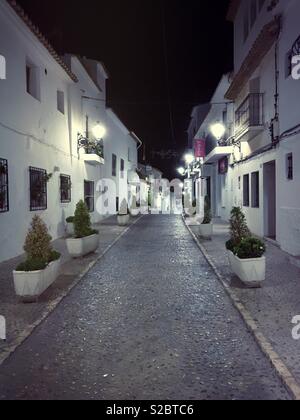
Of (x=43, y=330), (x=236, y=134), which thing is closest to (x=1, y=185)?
(x=43, y=330)

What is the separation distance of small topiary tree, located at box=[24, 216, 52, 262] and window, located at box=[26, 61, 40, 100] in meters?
7.20

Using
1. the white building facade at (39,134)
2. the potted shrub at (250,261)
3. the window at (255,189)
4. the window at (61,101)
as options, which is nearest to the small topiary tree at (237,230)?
the potted shrub at (250,261)

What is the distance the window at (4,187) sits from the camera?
10172mm

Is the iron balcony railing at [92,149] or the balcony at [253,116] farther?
the iron balcony railing at [92,149]

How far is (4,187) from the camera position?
10.4 metres

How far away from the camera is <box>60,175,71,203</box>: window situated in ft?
52.9

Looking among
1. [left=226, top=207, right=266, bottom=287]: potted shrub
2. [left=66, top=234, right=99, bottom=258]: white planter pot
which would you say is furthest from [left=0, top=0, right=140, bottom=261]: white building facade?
[left=226, top=207, right=266, bottom=287]: potted shrub

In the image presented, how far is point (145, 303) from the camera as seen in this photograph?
6.70 m

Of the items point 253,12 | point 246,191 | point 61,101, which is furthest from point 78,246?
point 253,12

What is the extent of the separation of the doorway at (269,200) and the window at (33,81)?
755 cm

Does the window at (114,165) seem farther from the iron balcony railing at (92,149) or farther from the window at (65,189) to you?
the window at (65,189)

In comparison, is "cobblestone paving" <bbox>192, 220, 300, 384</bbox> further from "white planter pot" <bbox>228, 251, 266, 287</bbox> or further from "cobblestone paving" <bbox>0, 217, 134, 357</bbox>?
"cobblestone paving" <bbox>0, 217, 134, 357</bbox>

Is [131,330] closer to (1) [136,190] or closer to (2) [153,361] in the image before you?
(2) [153,361]

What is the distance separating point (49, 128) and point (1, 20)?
14.8 feet
